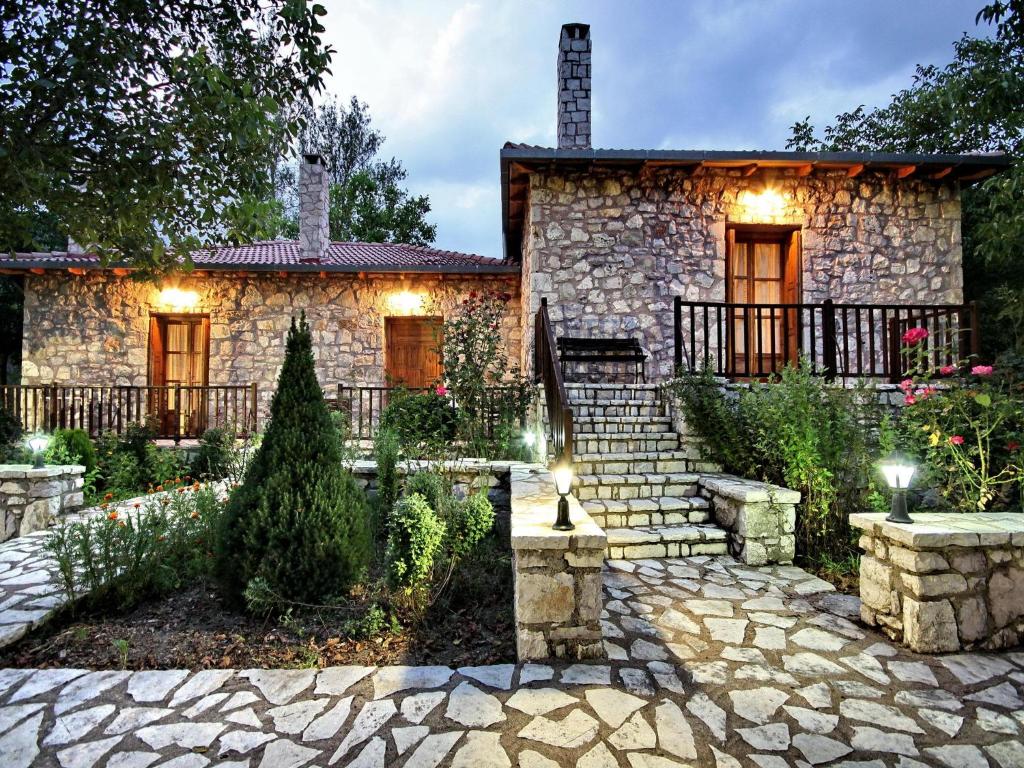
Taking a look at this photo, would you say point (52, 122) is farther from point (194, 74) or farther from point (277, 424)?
point (277, 424)

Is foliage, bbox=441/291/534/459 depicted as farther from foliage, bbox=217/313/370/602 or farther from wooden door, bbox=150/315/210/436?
wooden door, bbox=150/315/210/436

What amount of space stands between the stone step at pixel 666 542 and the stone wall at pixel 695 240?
3073mm

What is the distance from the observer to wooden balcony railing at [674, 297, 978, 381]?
507 cm

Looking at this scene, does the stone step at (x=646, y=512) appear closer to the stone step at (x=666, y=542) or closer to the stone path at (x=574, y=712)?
the stone step at (x=666, y=542)

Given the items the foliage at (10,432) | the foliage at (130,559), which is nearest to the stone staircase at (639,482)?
the foliage at (130,559)

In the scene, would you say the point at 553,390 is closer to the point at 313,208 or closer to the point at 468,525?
the point at 468,525

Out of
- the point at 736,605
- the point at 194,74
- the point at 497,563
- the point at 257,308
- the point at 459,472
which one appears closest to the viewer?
the point at 194,74

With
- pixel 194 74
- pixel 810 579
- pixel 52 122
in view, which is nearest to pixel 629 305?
pixel 810 579

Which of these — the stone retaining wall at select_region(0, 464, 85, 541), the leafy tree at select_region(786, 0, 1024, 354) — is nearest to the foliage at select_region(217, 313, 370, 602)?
the stone retaining wall at select_region(0, 464, 85, 541)

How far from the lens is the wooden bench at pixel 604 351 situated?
6281 mm

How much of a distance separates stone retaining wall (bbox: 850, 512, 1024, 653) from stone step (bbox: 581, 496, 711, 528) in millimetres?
1599

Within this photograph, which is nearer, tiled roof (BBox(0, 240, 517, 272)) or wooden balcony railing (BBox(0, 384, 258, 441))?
wooden balcony railing (BBox(0, 384, 258, 441))

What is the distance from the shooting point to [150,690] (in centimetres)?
209

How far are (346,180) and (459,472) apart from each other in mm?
15467
